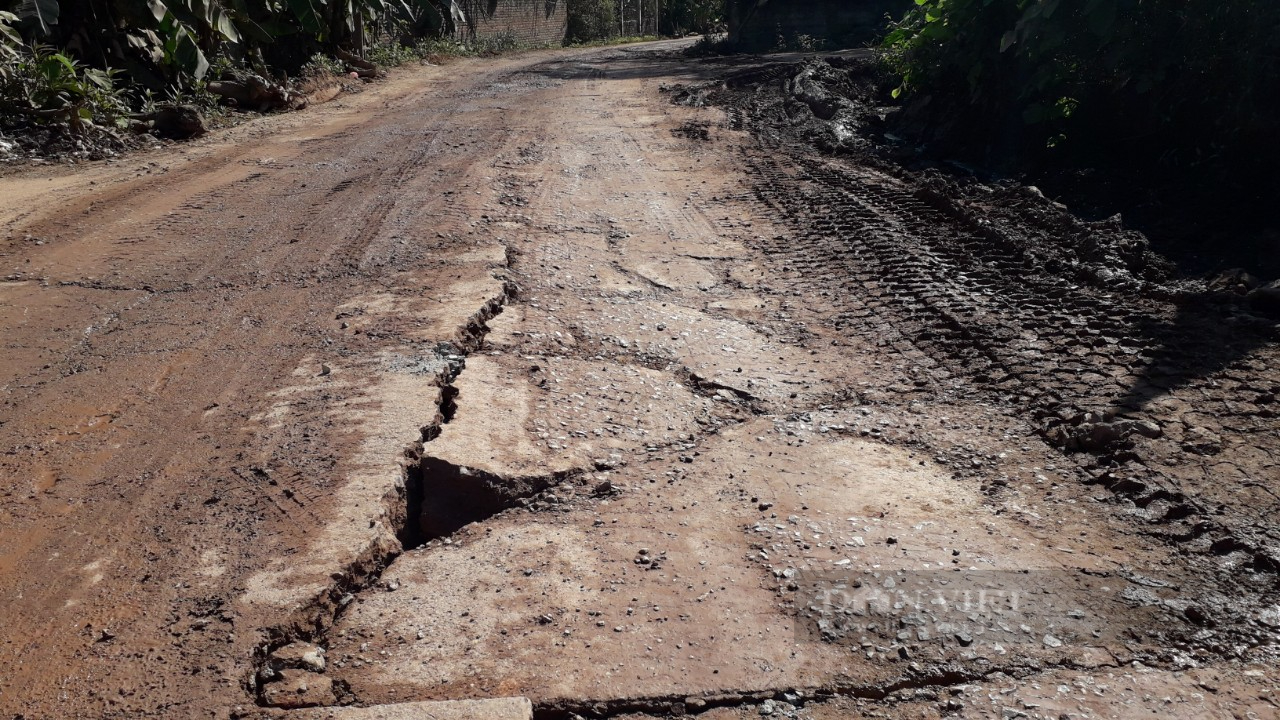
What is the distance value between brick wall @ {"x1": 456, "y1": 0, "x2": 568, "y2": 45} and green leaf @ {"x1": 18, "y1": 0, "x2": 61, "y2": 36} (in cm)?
1336

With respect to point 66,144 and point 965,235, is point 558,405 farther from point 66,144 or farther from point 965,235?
point 66,144

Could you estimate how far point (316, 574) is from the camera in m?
2.47

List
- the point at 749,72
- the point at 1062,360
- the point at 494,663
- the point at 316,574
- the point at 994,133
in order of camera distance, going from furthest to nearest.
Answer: the point at 749,72
the point at 994,133
the point at 1062,360
the point at 316,574
the point at 494,663

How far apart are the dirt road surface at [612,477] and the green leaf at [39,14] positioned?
4240 mm

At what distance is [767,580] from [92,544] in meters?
1.97

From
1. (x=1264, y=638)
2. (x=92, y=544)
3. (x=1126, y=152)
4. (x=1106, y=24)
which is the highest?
(x=1106, y=24)

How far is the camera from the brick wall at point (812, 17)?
19.6 metres

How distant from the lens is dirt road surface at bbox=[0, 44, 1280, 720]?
219 centimetres

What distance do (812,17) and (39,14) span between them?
50.3ft

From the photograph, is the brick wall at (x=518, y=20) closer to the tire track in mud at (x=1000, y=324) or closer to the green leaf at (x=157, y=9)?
the green leaf at (x=157, y=9)

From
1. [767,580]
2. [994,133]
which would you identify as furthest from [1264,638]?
[994,133]

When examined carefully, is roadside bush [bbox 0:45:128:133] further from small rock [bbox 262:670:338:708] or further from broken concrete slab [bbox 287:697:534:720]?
broken concrete slab [bbox 287:697:534:720]

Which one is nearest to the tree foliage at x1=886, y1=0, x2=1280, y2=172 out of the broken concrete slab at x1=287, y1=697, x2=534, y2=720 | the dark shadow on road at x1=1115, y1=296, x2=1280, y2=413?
the dark shadow on road at x1=1115, y1=296, x2=1280, y2=413

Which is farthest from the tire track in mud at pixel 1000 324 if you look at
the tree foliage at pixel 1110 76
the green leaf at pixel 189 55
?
the green leaf at pixel 189 55
